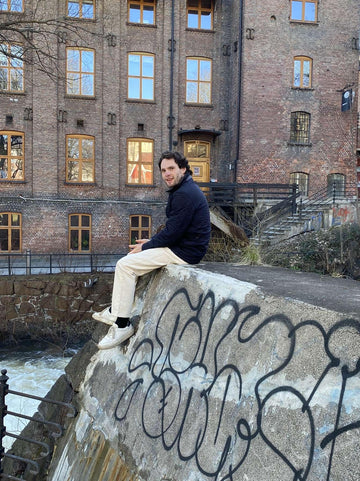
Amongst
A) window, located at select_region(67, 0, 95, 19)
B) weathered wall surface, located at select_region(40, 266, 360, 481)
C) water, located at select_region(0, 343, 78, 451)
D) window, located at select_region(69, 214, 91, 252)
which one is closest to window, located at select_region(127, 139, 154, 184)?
window, located at select_region(69, 214, 91, 252)

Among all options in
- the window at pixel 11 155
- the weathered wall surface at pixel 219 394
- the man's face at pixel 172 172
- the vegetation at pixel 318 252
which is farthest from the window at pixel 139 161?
the weathered wall surface at pixel 219 394

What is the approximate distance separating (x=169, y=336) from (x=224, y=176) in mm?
19031

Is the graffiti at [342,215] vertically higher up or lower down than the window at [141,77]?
lower down

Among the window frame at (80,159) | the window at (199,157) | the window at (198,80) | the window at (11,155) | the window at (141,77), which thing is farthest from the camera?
the window at (199,157)

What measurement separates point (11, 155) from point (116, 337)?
59.7 ft

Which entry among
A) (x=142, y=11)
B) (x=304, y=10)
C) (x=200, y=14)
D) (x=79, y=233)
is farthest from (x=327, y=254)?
(x=142, y=11)

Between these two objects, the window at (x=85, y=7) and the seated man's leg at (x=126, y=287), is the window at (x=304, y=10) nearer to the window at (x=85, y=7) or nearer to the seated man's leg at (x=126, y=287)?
the window at (x=85, y=7)

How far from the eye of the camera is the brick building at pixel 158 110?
64.4 feet

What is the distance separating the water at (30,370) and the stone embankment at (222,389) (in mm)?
6365

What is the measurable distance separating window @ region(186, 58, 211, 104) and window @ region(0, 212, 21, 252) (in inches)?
399

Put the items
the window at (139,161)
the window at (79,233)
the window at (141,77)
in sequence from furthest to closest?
the window at (139,161) < the window at (141,77) < the window at (79,233)

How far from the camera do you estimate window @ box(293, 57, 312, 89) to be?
21094 millimetres

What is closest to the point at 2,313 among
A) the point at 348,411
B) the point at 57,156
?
the point at 57,156

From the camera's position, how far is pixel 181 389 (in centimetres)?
283
